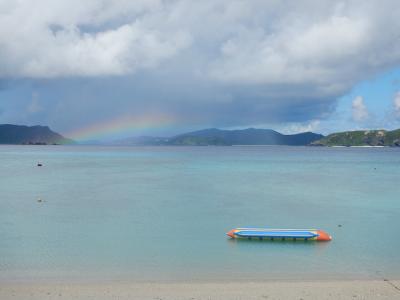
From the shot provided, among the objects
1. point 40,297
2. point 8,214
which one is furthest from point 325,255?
point 8,214

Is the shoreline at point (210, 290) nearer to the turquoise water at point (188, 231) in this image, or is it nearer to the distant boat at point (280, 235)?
the turquoise water at point (188, 231)

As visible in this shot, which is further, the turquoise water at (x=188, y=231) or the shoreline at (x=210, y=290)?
the turquoise water at (x=188, y=231)

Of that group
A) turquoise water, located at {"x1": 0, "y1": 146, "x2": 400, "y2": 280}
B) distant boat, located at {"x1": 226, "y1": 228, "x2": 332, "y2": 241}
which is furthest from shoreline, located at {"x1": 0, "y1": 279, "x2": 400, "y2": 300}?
distant boat, located at {"x1": 226, "y1": 228, "x2": 332, "y2": 241}

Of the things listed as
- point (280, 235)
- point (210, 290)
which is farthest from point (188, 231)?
point (210, 290)

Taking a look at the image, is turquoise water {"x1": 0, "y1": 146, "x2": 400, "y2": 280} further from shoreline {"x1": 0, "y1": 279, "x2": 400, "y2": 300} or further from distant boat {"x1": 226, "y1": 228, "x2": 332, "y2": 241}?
shoreline {"x1": 0, "y1": 279, "x2": 400, "y2": 300}

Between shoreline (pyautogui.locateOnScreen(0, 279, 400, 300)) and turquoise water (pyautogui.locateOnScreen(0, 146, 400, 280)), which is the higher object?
shoreline (pyautogui.locateOnScreen(0, 279, 400, 300))

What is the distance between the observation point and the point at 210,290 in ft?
62.4

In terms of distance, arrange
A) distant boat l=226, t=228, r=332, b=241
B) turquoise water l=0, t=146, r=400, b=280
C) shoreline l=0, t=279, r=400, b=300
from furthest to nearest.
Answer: distant boat l=226, t=228, r=332, b=241 < turquoise water l=0, t=146, r=400, b=280 < shoreline l=0, t=279, r=400, b=300

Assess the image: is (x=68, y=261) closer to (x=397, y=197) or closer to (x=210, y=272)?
(x=210, y=272)

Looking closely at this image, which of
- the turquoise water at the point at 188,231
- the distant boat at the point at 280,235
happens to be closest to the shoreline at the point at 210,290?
the turquoise water at the point at 188,231

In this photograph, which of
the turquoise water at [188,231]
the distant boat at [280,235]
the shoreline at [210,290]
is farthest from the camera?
the distant boat at [280,235]

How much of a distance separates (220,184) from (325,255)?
44010mm

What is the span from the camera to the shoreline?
59.3 ft

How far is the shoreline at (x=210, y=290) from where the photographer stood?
59.3 feet
